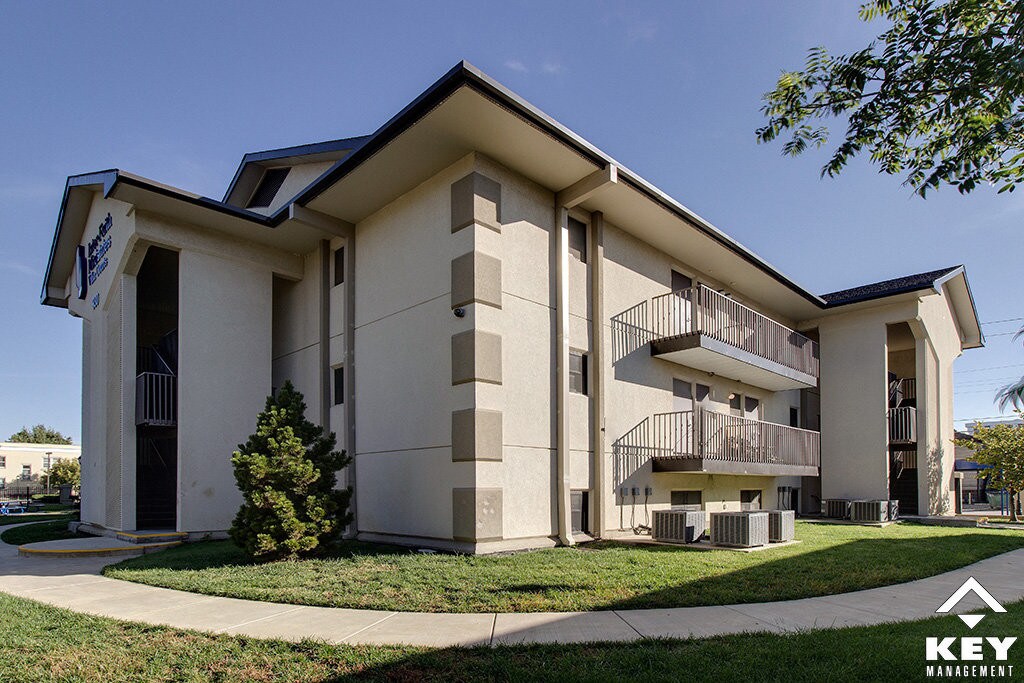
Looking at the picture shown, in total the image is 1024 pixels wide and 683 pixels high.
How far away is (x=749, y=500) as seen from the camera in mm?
19625

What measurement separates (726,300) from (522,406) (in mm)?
8139

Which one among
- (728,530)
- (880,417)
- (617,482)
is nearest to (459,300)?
(617,482)

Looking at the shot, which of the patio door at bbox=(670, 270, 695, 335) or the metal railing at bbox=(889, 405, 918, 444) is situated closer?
the patio door at bbox=(670, 270, 695, 335)

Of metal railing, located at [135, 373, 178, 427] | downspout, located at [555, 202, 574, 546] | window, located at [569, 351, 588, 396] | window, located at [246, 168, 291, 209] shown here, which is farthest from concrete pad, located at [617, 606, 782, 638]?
window, located at [246, 168, 291, 209]

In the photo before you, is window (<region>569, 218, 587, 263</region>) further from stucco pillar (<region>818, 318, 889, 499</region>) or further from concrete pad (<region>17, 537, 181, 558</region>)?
stucco pillar (<region>818, 318, 889, 499</region>)

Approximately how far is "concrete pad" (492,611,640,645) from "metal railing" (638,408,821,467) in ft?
27.4

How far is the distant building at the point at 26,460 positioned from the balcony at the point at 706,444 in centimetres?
6520

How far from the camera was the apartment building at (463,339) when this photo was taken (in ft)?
38.3

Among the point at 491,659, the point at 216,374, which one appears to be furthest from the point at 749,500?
the point at 491,659

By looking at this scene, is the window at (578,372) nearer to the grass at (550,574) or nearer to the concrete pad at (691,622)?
the grass at (550,574)

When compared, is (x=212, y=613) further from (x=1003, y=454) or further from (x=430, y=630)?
(x=1003, y=454)

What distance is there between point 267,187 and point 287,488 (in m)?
10.7

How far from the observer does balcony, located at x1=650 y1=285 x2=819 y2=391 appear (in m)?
15.6

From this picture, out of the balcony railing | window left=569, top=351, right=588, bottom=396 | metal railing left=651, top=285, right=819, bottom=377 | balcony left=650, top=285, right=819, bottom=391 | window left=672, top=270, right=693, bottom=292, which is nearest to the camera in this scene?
window left=569, top=351, right=588, bottom=396
